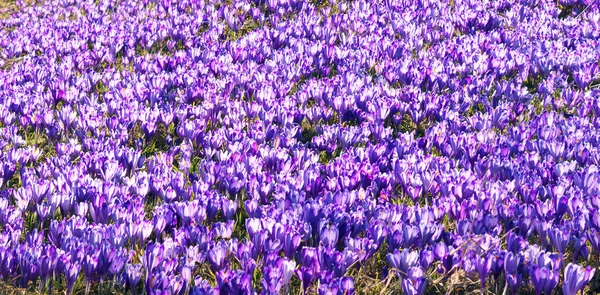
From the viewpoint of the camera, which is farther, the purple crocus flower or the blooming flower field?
the blooming flower field

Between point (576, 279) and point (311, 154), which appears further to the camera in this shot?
point (311, 154)

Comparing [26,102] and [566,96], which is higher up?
[566,96]

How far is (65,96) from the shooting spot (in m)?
6.73

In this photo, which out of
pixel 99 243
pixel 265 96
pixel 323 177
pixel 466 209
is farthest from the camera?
pixel 265 96

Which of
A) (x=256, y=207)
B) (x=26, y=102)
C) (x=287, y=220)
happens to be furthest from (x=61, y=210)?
(x=26, y=102)

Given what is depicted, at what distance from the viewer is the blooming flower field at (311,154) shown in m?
3.59

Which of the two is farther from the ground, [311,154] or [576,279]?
[576,279]

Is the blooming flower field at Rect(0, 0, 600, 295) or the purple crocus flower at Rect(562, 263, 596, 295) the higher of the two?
the purple crocus flower at Rect(562, 263, 596, 295)

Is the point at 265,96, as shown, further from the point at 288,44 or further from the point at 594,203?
the point at 594,203

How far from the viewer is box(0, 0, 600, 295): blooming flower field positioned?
11.8ft

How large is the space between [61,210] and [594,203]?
3.41 meters

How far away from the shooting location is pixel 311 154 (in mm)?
5098

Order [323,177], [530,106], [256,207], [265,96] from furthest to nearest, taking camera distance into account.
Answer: [265,96] → [530,106] → [323,177] → [256,207]

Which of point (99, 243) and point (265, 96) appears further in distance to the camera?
point (265, 96)
